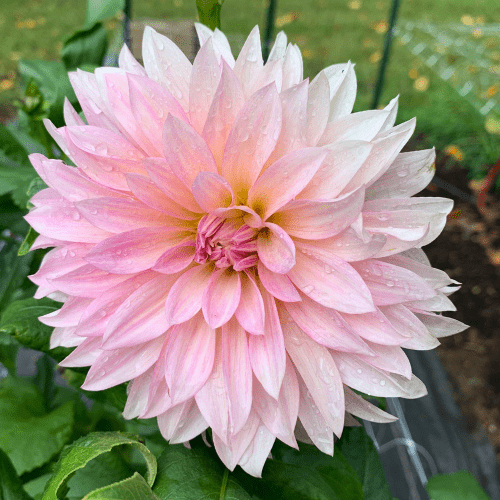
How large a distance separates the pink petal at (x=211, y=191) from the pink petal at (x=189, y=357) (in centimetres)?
10

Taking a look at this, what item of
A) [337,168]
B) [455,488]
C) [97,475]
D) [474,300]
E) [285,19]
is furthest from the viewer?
[285,19]

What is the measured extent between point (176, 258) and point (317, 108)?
17 cm

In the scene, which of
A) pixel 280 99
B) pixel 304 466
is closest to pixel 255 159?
pixel 280 99

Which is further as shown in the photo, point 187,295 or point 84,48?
point 84,48

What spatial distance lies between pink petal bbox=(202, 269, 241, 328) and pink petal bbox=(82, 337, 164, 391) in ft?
0.20

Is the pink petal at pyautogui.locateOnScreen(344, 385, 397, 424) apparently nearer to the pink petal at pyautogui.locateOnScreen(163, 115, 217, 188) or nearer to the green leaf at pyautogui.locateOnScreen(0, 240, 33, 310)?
the pink petal at pyautogui.locateOnScreen(163, 115, 217, 188)

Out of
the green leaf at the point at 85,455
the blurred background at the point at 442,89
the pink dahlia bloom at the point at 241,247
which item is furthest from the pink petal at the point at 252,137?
the blurred background at the point at 442,89

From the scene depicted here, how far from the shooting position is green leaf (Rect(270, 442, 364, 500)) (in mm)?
535

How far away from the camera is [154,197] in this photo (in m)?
0.44

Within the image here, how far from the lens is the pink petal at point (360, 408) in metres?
0.44

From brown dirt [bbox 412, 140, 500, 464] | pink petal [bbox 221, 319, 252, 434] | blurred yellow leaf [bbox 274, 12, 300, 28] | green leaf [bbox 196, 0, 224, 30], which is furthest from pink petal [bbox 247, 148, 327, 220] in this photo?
blurred yellow leaf [bbox 274, 12, 300, 28]

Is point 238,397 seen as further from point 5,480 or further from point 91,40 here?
point 91,40

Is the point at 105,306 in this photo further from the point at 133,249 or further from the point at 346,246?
the point at 346,246

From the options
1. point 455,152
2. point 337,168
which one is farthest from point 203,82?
point 455,152
